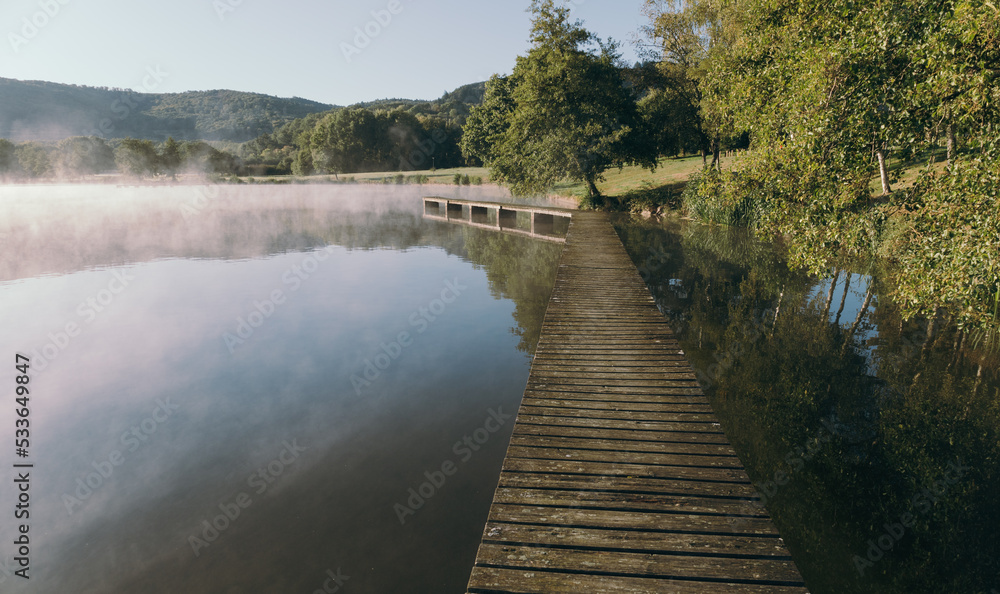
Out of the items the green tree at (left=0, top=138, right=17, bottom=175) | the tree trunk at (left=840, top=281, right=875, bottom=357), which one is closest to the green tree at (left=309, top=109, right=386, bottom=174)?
the green tree at (left=0, top=138, right=17, bottom=175)

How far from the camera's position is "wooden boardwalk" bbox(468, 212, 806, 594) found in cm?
328

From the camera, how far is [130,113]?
105125mm

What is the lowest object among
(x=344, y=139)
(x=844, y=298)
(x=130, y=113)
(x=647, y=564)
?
(x=647, y=564)

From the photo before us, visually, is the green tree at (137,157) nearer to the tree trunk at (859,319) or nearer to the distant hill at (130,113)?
the distant hill at (130,113)

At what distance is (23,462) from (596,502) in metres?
8.33

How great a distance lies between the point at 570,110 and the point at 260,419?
87.4 ft

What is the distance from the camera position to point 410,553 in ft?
15.9

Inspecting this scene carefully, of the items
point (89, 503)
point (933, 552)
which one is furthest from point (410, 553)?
point (933, 552)

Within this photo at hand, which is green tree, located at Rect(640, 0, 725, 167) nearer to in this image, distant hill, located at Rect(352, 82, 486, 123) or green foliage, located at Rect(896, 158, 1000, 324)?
green foliage, located at Rect(896, 158, 1000, 324)

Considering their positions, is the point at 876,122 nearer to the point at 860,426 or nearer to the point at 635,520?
the point at 860,426

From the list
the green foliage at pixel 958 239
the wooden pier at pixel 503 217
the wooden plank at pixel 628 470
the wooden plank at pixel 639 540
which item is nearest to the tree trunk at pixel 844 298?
the green foliage at pixel 958 239

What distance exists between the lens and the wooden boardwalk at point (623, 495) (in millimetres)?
3279

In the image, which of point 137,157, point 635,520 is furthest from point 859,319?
point 137,157

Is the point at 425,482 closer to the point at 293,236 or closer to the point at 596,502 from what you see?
the point at 596,502
